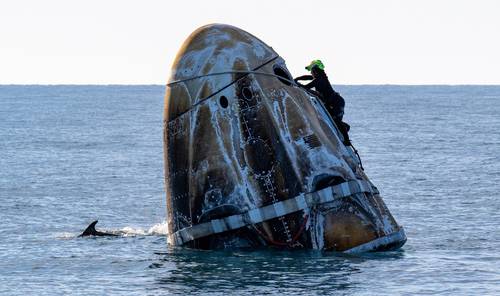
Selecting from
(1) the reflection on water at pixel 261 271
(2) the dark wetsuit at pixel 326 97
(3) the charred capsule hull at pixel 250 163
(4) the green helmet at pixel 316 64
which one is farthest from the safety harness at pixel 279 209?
(4) the green helmet at pixel 316 64

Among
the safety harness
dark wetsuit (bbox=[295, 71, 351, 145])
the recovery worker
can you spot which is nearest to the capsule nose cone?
the recovery worker

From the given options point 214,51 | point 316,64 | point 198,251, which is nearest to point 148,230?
point 198,251

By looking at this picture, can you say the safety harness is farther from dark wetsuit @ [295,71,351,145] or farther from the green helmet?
the green helmet

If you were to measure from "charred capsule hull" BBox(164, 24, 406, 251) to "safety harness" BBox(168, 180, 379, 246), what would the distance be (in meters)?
0.02

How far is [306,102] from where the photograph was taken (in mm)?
24688

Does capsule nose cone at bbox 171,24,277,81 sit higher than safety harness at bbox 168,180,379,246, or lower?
higher

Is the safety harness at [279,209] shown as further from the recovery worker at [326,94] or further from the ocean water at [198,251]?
the recovery worker at [326,94]

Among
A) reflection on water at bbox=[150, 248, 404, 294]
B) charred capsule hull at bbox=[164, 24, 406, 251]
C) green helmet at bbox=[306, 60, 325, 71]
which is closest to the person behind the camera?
reflection on water at bbox=[150, 248, 404, 294]

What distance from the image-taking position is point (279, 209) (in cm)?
2355

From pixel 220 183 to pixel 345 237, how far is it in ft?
9.22

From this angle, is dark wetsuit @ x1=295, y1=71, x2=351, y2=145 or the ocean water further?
dark wetsuit @ x1=295, y1=71, x2=351, y2=145

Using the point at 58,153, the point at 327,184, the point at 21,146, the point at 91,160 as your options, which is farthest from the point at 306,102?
the point at 21,146

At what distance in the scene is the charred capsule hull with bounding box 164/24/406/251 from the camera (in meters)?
23.7

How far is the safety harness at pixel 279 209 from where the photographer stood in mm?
23547
